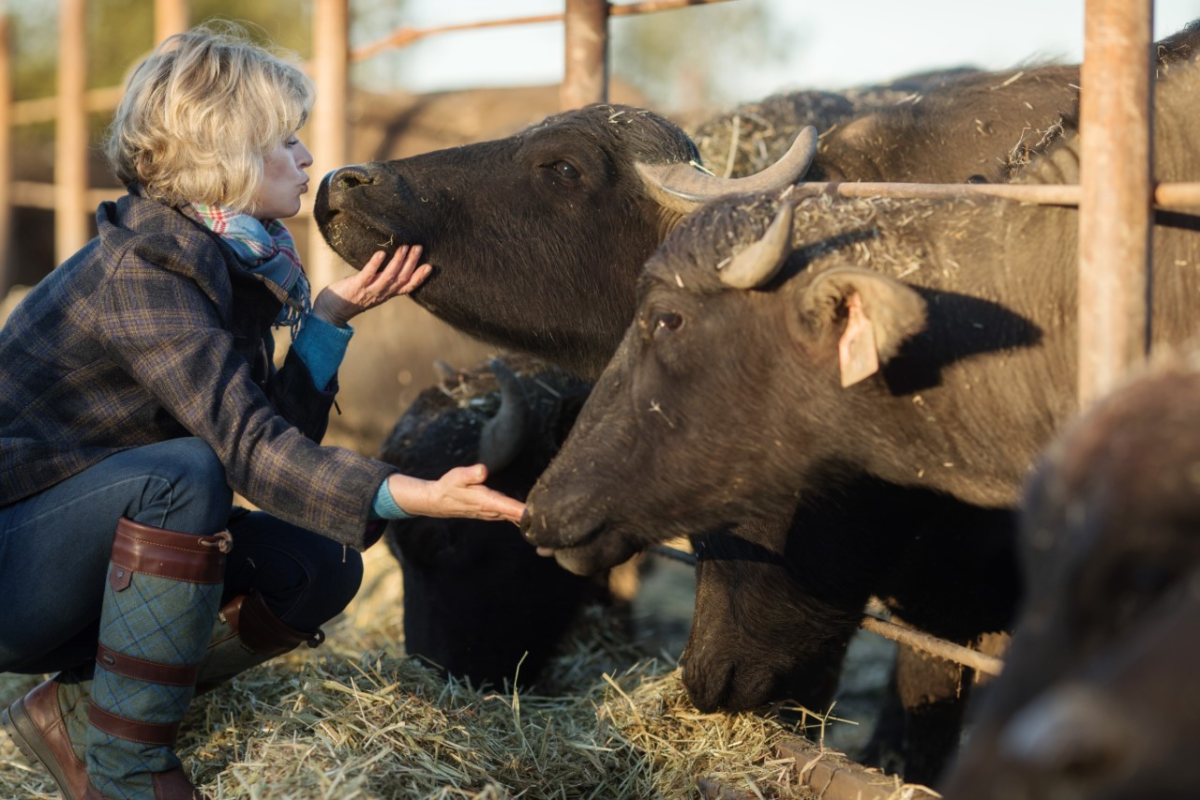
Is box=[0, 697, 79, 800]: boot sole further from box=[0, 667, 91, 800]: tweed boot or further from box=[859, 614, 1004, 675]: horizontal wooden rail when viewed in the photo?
box=[859, 614, 1004, 675]: horizontal wooden rail

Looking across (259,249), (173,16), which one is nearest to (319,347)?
(259,249)

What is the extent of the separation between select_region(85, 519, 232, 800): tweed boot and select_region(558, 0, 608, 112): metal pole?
2.68m

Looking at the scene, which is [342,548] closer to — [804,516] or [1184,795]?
[804,516]

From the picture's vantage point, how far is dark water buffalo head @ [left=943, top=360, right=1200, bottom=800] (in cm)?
145

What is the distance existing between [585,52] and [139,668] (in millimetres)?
3041

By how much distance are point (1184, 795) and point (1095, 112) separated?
154 centimetres

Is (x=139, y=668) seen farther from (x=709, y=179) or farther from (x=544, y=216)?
(x=709, y=179)

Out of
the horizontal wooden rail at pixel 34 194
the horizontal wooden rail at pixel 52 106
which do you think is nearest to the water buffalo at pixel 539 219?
the horizontal wooden rail at pixel 52 106

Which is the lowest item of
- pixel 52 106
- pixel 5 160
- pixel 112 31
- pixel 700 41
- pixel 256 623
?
pixel 256 623

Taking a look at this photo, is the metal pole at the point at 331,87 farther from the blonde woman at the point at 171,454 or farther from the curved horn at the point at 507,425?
the blonde woman at the point at 171,454

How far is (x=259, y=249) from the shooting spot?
11.1 feet

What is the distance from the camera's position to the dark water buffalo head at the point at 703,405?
2.85 meters

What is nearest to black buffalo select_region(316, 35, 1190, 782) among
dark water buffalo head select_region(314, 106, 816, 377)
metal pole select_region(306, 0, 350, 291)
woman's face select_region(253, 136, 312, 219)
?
dark water buffalo head select_region(314, 106, 816, 377)

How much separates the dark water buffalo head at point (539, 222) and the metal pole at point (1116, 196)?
1787 millimetres
